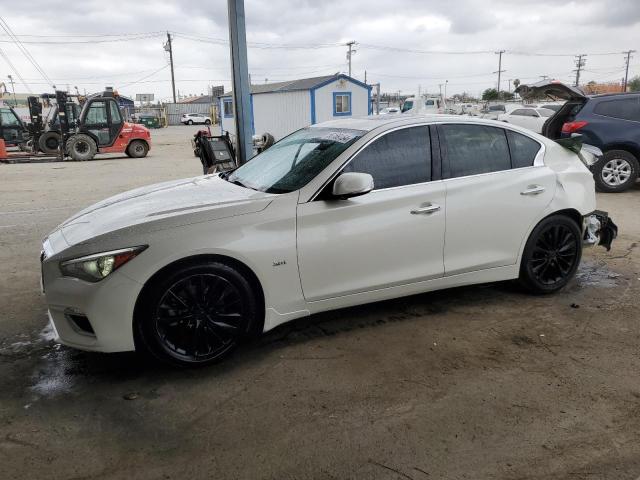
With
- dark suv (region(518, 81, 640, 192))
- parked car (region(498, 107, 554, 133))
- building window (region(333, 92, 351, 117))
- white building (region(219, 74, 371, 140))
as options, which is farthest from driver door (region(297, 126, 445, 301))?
building window (region(333, 92, 351, 117))

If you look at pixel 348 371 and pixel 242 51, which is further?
pixel 242 51

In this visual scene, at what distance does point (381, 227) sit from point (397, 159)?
550 mm

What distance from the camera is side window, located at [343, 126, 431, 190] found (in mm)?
3691

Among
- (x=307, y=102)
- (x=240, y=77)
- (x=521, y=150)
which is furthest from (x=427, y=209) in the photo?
(x=307, y=102)

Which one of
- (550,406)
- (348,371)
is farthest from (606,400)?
(348,371)

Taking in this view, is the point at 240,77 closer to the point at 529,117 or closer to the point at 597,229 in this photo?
the point at 597,229

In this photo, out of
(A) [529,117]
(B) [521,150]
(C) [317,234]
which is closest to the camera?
(C) [317,234]

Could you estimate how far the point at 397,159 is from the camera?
12.5 ft

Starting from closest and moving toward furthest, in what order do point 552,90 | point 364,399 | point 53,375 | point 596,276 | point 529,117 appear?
point 364,399
point 53,375
point 596,276
point 552,90
point 529,117

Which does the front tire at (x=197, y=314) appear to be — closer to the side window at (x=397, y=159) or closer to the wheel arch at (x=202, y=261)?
the wheel arch at (x=202, y=261)

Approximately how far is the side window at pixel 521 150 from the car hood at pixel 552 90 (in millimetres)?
3474

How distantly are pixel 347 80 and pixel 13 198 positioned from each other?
18.1 m

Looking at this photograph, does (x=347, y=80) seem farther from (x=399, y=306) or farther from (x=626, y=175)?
(x=399, y=306)

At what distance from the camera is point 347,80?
25.4m
